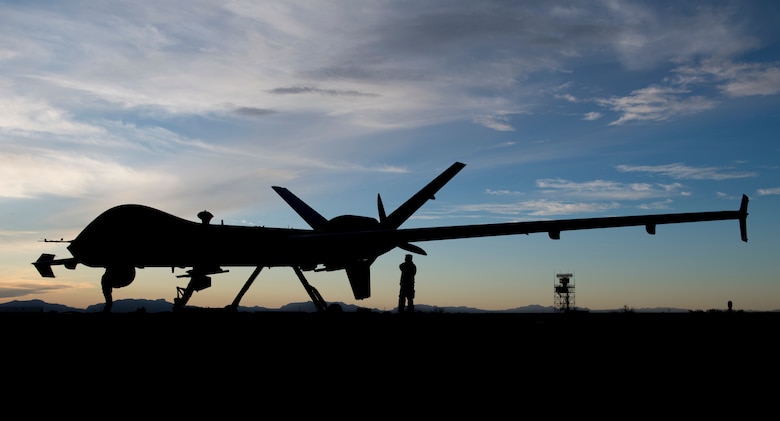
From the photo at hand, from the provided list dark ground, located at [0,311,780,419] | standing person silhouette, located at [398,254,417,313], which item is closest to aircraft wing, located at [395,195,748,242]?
standing person silhouette, located at [398,254,417,313]

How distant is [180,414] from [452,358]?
485 cm

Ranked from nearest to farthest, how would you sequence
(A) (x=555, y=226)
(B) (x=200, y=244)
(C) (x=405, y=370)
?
(C) (x=405, y=370) < (B) (x=200, y=244) < (A) (x=555, y=226)

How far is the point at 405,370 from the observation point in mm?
8367

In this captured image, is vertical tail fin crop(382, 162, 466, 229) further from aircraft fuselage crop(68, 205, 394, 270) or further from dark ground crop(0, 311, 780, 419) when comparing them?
dark ground crop(0, 311, 780, 419)

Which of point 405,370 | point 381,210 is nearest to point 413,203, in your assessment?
point 381,210

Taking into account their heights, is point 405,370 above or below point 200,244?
below

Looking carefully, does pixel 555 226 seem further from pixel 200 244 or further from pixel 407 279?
pixel 200 244

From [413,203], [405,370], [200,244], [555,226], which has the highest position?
[413,203]

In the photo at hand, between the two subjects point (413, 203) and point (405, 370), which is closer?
point (405, 370)

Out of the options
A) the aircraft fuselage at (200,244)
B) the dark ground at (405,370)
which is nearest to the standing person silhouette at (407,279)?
the aircraft fuselage at (200,244)

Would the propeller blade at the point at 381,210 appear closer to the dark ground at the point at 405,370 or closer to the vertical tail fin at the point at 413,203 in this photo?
the vertical tail fin at the point at 413,203

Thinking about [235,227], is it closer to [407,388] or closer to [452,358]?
[452,358]

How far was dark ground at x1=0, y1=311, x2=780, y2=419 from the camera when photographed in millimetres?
6406

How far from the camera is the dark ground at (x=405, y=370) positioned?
252 inches
